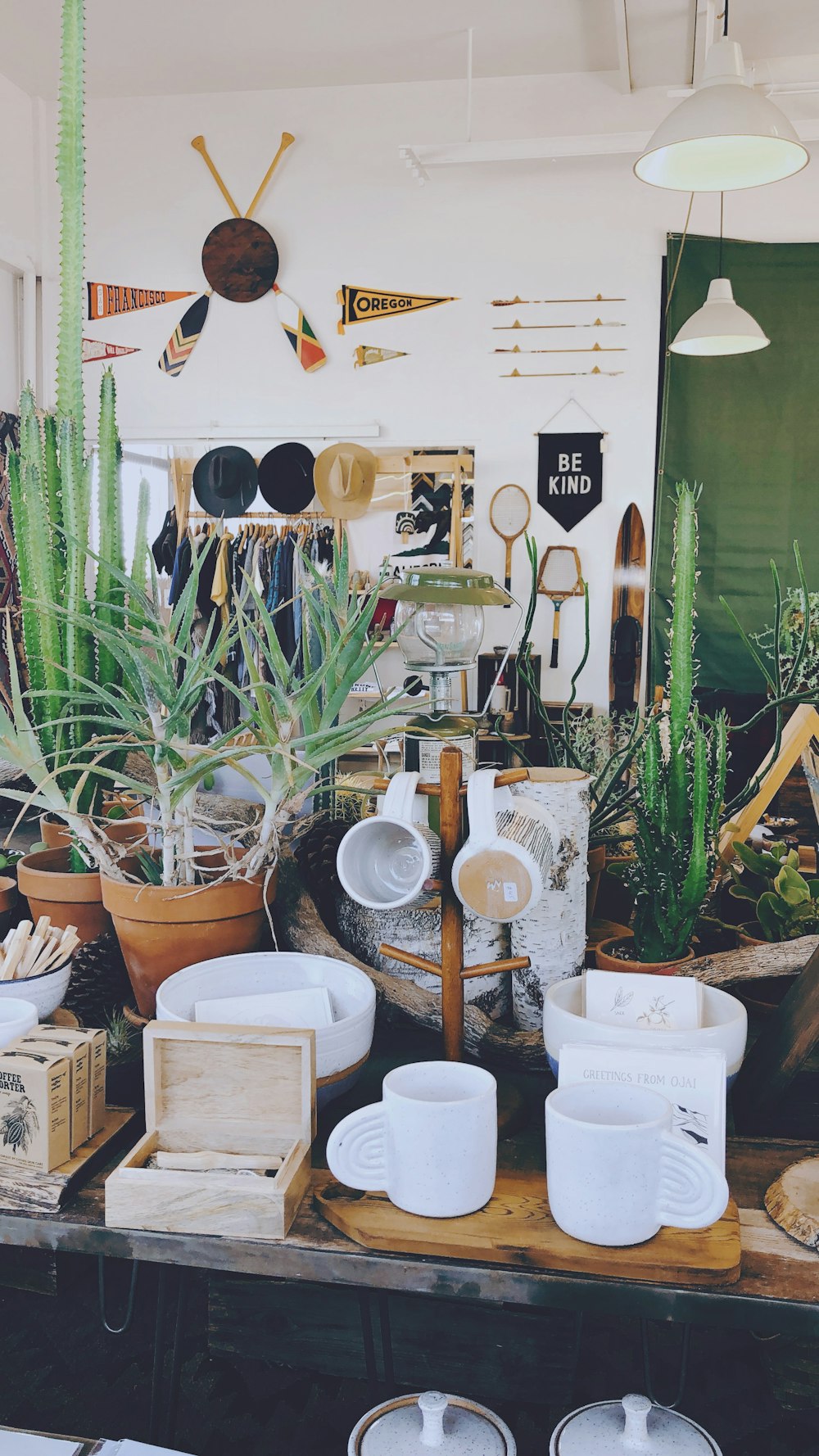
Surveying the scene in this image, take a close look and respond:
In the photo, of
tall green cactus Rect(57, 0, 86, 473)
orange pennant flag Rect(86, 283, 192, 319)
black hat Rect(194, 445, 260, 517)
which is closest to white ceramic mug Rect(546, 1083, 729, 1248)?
tall green cactus Rect(57, 0, 86, 473)

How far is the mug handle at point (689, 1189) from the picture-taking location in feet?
3.05

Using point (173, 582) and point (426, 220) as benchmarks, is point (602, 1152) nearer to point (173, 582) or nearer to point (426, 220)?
point (173, 582)

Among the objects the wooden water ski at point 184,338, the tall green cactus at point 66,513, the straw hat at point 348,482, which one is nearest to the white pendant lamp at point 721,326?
the straw hat at point 348,482

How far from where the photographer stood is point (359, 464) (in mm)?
5297

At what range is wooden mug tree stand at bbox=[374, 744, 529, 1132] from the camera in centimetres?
124

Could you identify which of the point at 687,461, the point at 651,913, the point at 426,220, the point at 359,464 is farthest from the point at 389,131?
the point at 651,913

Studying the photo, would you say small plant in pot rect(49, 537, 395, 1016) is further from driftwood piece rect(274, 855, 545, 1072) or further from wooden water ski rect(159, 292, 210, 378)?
wooden water ski rect(159, 292, 210, 378)

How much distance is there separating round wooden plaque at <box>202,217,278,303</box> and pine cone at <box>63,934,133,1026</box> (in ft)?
15.4

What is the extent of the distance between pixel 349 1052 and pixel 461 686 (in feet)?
13.3

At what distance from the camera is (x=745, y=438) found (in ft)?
16.4

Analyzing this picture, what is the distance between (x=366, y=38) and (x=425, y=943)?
4753 millimetres

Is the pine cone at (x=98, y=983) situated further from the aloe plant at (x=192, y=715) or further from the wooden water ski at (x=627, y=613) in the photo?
the wooden water ski at (x=627, y=613)

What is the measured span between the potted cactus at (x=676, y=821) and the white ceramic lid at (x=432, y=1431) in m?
0.57

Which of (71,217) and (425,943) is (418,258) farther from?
(425,943)
